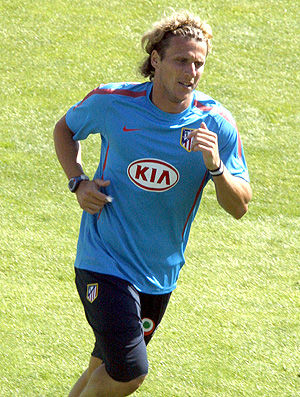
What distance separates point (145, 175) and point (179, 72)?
0.54 m

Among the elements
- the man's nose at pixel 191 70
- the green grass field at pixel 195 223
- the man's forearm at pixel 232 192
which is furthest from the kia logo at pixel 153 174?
the green grass field at pixel 195 223

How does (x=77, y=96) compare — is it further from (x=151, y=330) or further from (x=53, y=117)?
(x=151, y=330)

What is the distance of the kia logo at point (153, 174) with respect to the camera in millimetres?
3656

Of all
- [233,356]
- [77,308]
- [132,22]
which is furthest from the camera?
[132,22]

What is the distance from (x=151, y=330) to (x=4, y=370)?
123 cm

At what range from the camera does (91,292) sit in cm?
374

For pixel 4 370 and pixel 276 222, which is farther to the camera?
pixel 276 222

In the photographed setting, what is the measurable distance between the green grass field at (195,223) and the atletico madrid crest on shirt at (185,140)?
1816mm

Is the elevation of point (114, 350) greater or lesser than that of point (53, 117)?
greater

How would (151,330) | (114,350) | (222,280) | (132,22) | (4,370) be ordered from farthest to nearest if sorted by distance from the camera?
(132,22) < (222,280) < (4,370) < (151,330) < (114,350)

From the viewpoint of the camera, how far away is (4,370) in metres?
4.72

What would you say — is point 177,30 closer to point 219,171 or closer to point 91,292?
point 219,171

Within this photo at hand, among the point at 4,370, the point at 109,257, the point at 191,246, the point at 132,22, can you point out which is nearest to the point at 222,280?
the point at 191,246

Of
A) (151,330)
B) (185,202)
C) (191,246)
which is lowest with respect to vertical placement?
(191,246)
